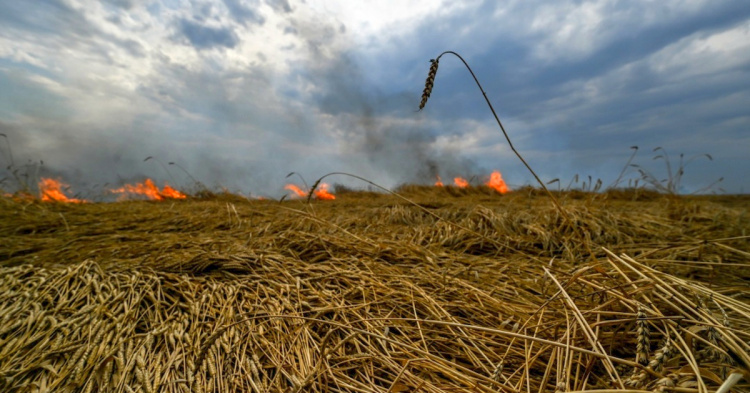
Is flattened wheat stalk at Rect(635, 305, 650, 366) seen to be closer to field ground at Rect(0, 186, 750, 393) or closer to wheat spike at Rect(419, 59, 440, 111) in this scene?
field ground at Rect(0, 186, 750, 393)

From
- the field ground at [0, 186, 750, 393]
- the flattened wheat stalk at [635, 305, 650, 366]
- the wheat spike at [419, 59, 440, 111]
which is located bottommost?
the field ground at [0, 186, 750, 393]

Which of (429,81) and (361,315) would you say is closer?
(429,81)

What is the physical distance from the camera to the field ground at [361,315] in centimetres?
99

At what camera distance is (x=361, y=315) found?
156 centimetres

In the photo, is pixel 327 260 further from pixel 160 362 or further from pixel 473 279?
pixel 160 362

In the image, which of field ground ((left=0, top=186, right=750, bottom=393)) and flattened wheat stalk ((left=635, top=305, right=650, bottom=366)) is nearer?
flattened wheat stalk ((left=635, top=305, right=650, bottom=366))

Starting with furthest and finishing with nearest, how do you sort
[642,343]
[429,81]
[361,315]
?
[361,315] < [429,81] < [642,343]

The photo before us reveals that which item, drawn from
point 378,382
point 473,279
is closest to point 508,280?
point 473,279

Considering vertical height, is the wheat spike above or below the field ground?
above

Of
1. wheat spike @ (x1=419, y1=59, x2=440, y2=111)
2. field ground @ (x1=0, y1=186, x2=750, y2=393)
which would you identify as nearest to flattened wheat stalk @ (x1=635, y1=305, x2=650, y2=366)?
field ground @ (x1=0, y1=186, x2=750, y2=393)

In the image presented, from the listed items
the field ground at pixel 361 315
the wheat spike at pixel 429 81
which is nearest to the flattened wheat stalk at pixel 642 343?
the field ground at pixel 361 315

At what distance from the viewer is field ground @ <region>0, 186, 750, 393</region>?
990 mm

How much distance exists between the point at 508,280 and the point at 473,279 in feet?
0.75

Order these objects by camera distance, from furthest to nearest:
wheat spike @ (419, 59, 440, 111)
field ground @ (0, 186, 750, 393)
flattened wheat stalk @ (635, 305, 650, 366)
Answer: wheat spike @ (419, 59, 440, 111) < field ground @ (0, 186, 750, 393) < flattened wheat stalk @ (635, 305, 650, 366)
